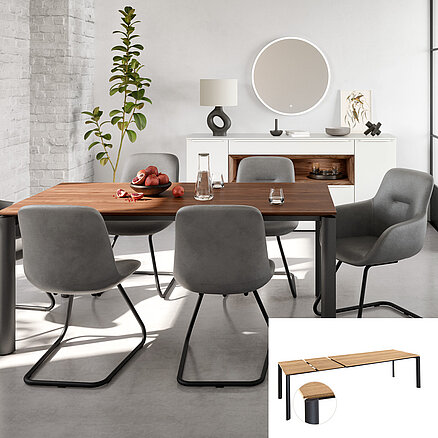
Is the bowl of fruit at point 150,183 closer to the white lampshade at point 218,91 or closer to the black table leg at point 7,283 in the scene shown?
the black table leg at point 7,283

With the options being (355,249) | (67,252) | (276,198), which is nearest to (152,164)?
(276,198)

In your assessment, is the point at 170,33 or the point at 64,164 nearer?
the point at 64,164

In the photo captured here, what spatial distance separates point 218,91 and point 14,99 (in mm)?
1899

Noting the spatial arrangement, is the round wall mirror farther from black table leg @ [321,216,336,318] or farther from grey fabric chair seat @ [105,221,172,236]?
black table leg @ [321,216,336,318]

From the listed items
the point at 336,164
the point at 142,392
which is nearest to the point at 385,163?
the point at 336,164

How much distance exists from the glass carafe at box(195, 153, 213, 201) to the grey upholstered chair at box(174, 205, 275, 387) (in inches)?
27.4

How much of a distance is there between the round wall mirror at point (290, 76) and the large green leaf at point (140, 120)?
47.7 inches

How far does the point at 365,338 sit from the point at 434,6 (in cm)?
601

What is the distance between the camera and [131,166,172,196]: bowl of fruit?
12.9 feet

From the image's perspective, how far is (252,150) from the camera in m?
6.68

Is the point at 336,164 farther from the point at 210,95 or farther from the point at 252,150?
the point at 210,95

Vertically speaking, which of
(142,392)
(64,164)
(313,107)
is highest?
(313,107)

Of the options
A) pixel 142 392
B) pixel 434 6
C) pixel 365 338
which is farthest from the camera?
pixel 434 6

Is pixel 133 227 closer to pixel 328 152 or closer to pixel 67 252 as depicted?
pixel 67 252
